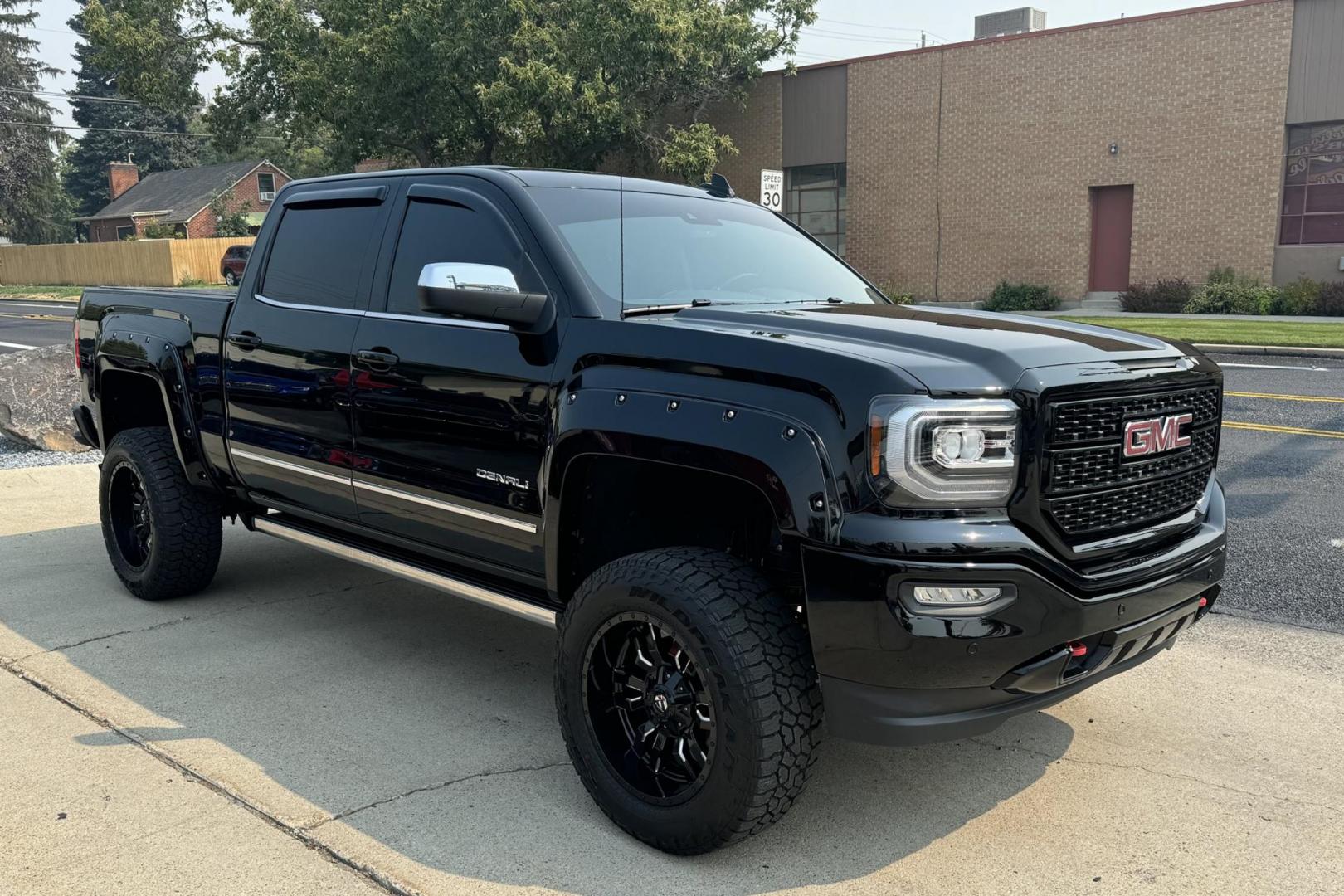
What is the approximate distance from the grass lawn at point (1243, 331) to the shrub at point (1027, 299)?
4971mm

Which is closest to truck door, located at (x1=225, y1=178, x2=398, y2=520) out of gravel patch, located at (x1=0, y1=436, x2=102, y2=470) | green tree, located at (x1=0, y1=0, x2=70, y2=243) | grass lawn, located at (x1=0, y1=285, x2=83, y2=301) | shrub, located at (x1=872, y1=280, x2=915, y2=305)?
gravel patch, located at (x1=0, y1=436, x2=102, y2=470)

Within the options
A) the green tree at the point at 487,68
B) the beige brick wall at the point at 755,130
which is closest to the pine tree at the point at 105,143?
the green tree at the point at 487,68

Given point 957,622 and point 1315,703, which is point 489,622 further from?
point 1315,703

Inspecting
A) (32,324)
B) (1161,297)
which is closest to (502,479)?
(1161,297)

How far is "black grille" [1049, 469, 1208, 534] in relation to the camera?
119 inches

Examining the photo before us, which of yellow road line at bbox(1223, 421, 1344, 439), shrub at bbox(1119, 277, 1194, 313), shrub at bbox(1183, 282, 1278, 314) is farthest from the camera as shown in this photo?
shrub at bbox(1119, 277, 1194, 313)

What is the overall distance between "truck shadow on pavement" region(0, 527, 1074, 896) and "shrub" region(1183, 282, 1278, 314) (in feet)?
70.1

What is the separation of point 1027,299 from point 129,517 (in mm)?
23565

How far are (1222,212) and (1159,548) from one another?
23581mm

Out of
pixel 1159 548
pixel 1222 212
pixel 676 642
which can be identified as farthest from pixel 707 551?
pixel 1222 212

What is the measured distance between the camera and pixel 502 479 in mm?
3768

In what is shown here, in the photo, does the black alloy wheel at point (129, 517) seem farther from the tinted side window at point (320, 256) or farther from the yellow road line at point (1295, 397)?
the yellow road line at point (1295, 397)

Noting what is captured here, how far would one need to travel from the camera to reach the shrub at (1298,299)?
2225cm

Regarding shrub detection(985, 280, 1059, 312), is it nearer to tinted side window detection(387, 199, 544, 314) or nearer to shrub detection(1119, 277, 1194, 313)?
shrub detection(1119, 277, 1194, 313)
